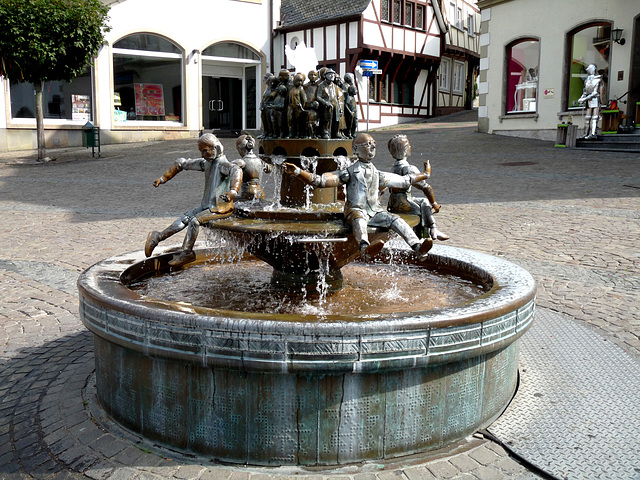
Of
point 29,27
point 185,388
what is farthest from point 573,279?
point 29,27

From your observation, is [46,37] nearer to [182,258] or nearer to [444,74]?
[182,258]

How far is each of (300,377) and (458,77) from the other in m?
35.7

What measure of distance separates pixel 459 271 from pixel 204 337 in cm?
254

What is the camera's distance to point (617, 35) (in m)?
19.8

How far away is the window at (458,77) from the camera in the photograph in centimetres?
3597

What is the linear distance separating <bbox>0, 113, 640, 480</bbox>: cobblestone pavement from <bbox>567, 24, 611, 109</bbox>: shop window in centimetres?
301

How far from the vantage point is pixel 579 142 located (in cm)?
1988

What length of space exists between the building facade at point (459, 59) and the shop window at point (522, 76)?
9.54 m

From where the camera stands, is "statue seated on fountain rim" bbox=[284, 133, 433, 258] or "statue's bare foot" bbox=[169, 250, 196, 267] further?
"statue's bare foot" bbox=[169, 250, 196, 267]

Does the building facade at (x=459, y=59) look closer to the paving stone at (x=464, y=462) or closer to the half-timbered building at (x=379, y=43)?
the half-timbered building at (x=379, y=43)

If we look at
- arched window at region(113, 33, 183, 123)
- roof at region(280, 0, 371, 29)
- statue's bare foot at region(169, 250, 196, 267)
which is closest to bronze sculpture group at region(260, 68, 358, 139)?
statue's bare foot at region(169, 250, 196, 267)

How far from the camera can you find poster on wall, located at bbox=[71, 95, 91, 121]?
2591 centimetres

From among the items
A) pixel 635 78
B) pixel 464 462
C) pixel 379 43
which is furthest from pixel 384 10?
pixel 464 462

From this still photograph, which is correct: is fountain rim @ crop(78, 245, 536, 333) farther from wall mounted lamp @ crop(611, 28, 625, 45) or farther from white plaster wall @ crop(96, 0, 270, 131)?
white plaster wall @ crop(96, 0, 270, 131)
